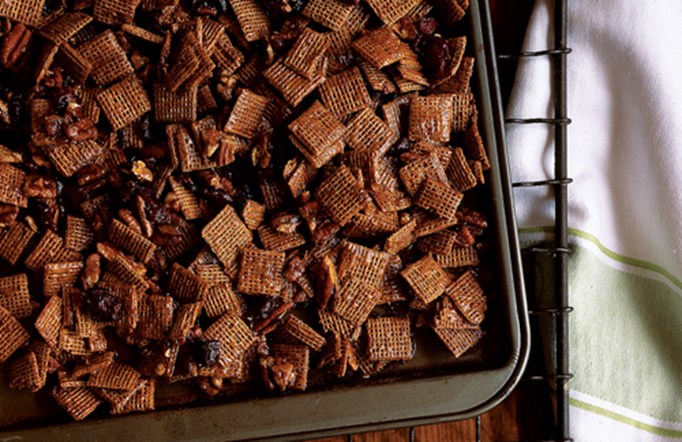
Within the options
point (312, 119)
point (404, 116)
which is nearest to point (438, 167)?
point (404, 116)

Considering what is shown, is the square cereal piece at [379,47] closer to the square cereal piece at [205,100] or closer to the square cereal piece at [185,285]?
the square cereal piece at [205,100]

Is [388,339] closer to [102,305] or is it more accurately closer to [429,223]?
[429,223]

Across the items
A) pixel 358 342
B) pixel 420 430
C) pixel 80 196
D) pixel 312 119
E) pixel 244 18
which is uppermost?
pixel 244 18

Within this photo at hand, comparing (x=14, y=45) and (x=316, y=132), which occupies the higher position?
(x=14, y=45)

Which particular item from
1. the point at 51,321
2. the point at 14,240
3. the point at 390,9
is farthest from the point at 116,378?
the point at 390,9

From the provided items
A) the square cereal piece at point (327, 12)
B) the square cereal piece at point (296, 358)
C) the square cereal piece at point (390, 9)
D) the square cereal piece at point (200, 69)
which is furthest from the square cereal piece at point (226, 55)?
the square cereal piece at point (296, 358)

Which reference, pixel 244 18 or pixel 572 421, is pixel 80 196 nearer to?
pixel 244 18
